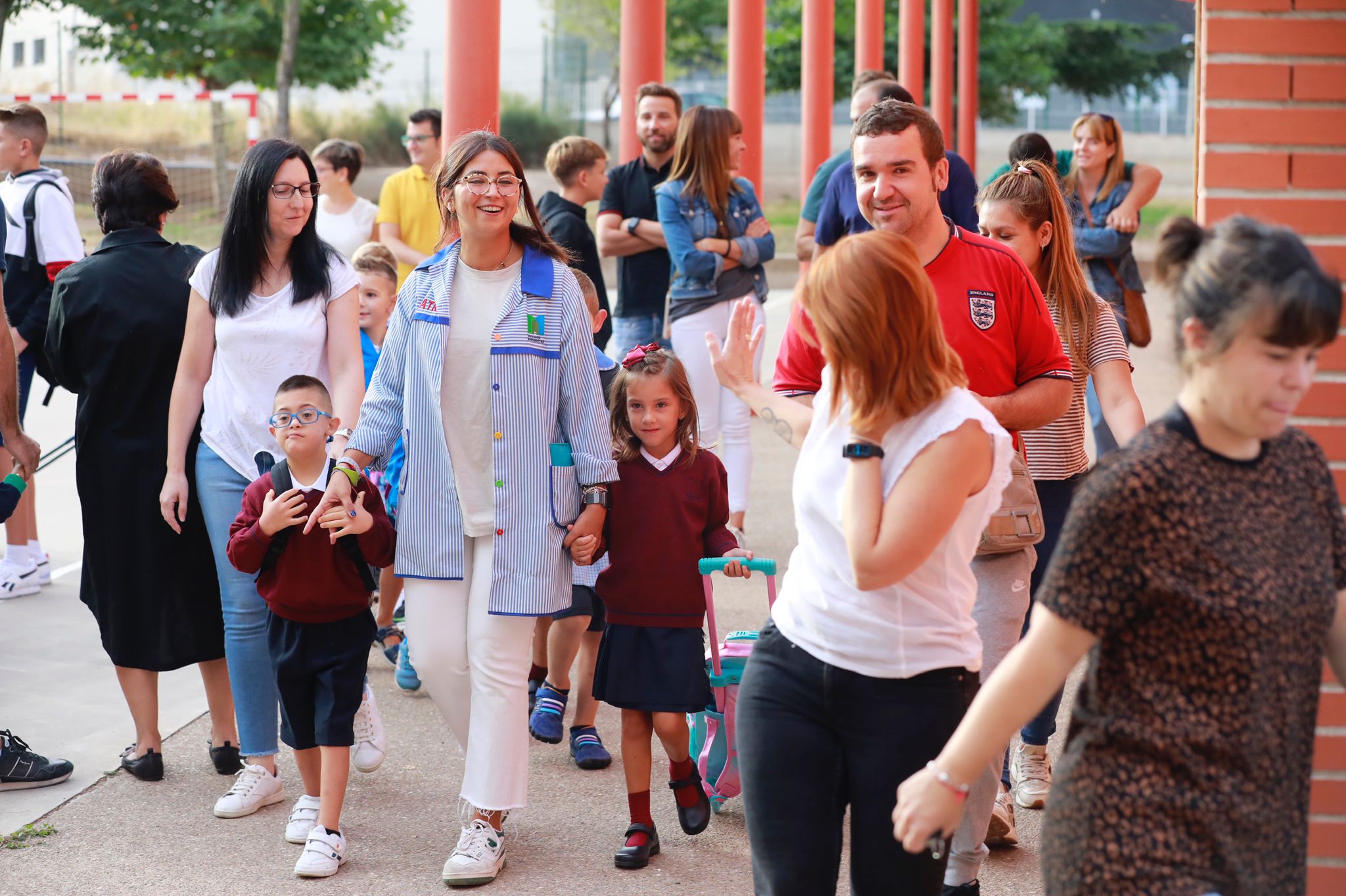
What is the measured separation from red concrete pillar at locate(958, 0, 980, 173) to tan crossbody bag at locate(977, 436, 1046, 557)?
76.8 ft

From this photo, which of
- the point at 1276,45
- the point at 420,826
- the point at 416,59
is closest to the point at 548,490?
the point at 420,826

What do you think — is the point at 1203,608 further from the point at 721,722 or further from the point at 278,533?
the point at 278,533

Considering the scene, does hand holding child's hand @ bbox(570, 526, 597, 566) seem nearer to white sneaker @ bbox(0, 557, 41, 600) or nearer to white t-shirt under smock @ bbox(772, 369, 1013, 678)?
white t-shirt under smock @ bbox(772, 369, 1013, 678)

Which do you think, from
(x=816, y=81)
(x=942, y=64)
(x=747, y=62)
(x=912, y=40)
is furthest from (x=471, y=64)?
(x=942, y=64)

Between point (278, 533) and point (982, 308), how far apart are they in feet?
6.95

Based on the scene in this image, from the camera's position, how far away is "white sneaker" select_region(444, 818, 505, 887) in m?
4.16

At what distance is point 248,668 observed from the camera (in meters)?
4.77

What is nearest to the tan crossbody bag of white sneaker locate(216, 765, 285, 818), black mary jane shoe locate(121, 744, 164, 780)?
white sneaker locate(216, 765, 285, 818)

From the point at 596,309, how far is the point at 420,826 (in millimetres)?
2284

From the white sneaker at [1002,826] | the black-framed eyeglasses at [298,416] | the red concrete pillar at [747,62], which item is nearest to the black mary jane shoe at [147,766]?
the black-framed eyeglasses at [298,416]

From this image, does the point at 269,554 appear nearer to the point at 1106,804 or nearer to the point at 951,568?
the point at 951,568

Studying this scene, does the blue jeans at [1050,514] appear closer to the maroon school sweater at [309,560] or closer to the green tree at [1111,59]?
the maroon school sweater at [309,560]

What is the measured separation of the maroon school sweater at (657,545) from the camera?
4.41 m

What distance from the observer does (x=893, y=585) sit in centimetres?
277
